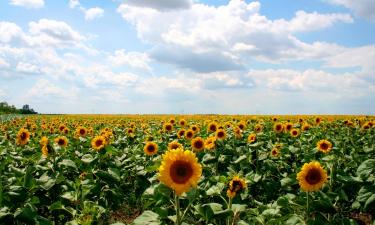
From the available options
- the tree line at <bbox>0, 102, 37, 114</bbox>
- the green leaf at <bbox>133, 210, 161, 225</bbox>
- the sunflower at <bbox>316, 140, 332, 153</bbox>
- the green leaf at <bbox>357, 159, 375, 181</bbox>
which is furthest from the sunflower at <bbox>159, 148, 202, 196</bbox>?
the tree line at <bbox>0, 102, 37, 114</bbox>

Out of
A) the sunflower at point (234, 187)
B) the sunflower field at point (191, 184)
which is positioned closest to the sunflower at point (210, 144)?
the sunflower field at point (191, 184)

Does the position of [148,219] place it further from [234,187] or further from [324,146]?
[324,146]

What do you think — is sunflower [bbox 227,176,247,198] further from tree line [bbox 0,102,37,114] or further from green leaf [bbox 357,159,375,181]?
tree line [bbox 0,102,37,114]

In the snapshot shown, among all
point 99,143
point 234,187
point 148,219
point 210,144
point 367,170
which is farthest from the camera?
point 210,144

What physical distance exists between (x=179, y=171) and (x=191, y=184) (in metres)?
0.15

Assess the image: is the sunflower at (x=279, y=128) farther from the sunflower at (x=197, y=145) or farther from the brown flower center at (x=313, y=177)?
the brown flower center at (x=313, y=177)

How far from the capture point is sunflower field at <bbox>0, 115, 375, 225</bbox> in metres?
4.15

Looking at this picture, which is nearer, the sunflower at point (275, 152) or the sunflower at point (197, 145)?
the sunflower at point (197, 145)

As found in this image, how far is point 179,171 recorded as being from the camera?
13.0 ft

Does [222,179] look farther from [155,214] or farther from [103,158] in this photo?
[103,158]

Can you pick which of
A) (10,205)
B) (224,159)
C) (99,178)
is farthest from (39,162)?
(224,159)

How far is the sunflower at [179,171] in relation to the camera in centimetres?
390

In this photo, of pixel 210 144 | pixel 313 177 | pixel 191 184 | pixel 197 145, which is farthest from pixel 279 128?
pixel 191 184

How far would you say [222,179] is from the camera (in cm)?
525
